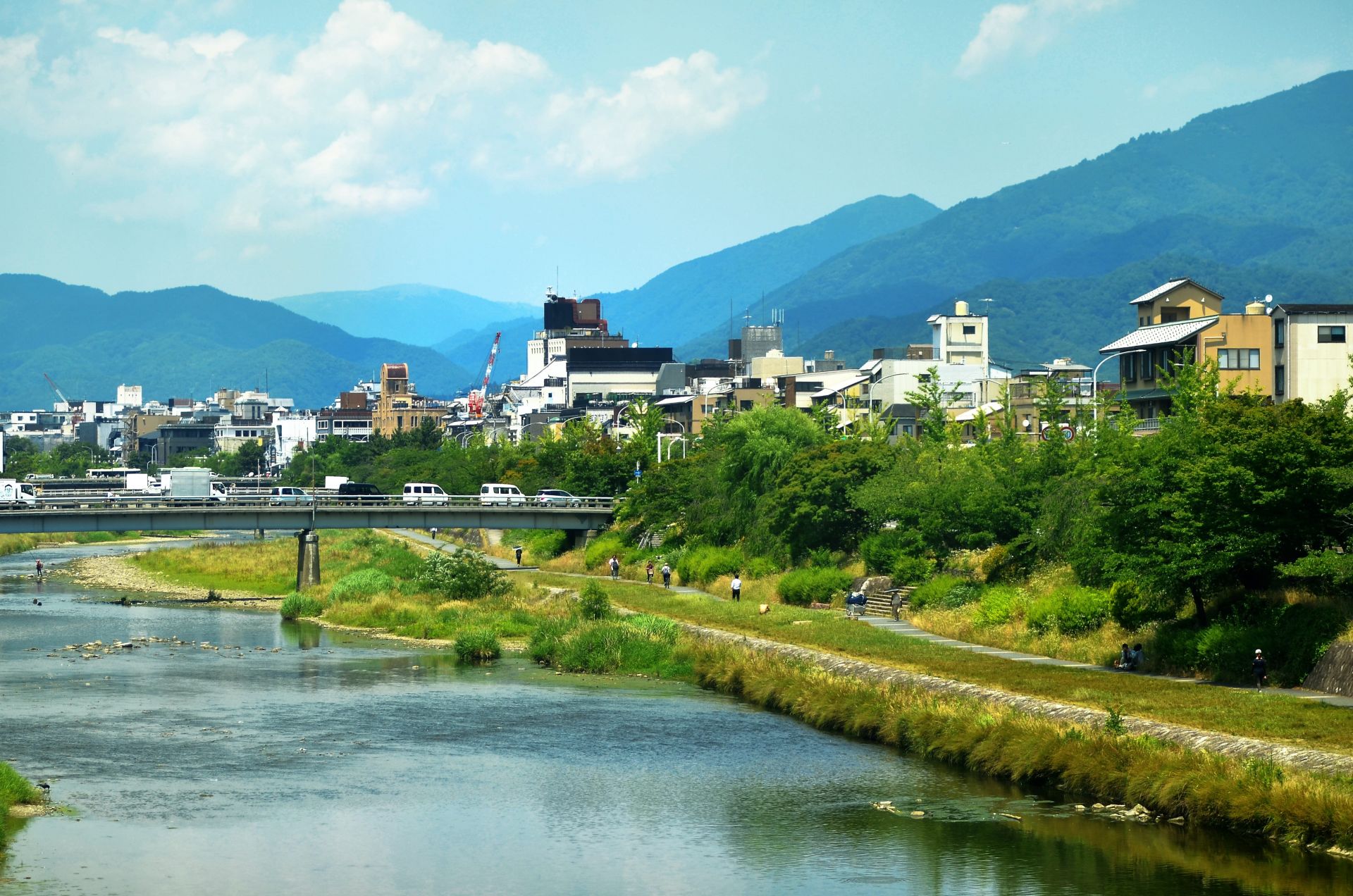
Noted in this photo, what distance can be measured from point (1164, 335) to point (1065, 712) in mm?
A: 62904

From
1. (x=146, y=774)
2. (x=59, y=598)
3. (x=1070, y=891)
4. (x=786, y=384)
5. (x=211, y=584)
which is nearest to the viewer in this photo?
(x=1070, y=891)

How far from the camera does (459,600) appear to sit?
284ft

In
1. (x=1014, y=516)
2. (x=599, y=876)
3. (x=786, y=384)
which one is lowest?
(x=599, y=876)

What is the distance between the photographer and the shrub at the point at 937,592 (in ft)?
221

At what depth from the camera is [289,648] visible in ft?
241

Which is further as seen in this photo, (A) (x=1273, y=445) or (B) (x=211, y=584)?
(B) (x=211, y=584)

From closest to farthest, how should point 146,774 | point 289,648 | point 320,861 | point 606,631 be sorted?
point 320,861 < point 146,774 < point 606,631 < point 289,648

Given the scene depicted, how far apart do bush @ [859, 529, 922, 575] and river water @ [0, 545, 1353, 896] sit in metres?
17.8

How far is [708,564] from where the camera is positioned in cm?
9169

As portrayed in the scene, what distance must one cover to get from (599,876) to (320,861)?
6.35 metres

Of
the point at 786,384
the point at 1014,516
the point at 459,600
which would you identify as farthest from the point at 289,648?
the point at 786,384

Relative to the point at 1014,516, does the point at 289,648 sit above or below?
below

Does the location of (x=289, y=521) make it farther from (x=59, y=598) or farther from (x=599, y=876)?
(x=599, y=876)

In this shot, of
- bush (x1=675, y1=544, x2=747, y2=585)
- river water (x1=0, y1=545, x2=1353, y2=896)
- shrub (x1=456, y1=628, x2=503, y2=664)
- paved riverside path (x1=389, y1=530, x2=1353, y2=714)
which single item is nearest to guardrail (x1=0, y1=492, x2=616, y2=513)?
bush (x1=675, y1=544, x2=747, y2=585)
